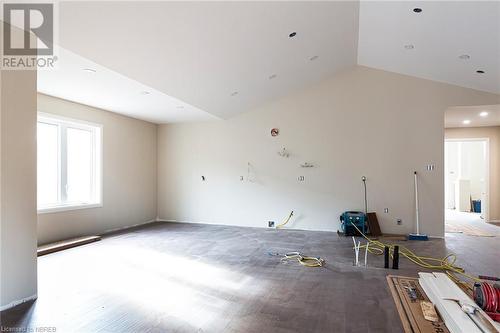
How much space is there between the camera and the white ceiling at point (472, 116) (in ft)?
20.3

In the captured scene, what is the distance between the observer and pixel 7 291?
2803mm

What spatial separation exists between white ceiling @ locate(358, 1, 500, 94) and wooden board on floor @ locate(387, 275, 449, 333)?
139 inches

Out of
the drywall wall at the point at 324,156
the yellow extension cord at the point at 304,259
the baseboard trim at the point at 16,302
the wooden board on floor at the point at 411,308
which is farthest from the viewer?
the drywall wall at the point at 324,156

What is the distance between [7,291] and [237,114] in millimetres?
5835

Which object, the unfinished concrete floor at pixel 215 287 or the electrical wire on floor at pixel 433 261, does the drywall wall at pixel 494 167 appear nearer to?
the unfinished concrete floor at pixel 215 287

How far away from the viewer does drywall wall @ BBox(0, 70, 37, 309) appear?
2.78 metres

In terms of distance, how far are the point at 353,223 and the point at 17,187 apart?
5.85 metres

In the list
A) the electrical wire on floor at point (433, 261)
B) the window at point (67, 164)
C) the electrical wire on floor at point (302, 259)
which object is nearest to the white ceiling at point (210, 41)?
the window at point (67, 164)

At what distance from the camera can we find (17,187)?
290 centimetres

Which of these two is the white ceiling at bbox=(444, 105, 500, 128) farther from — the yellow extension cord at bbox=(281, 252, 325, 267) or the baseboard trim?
the baseboard trim

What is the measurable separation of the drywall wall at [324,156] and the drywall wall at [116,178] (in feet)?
1.93

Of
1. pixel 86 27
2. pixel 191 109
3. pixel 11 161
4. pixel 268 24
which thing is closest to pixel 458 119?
pixel 268 24

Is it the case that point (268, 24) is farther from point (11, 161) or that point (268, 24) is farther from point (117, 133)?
point (117, 133)

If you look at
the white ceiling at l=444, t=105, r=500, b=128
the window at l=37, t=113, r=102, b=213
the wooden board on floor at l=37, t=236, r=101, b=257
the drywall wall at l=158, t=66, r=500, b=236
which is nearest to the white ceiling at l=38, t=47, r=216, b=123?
the window at l=37, t=113, r=102, b=213
